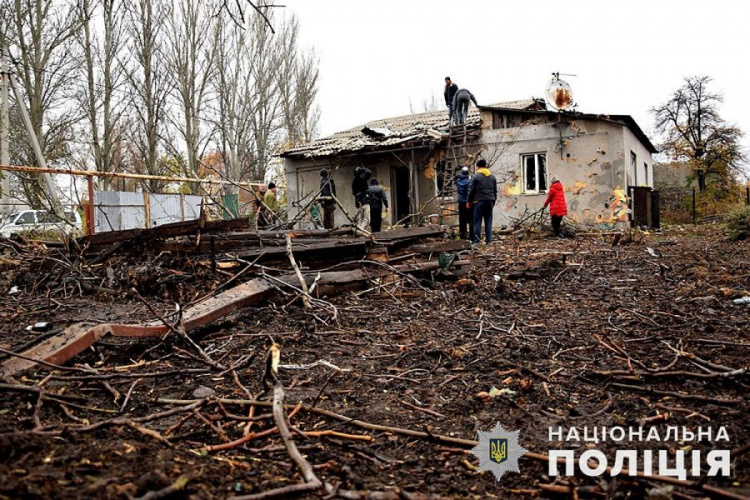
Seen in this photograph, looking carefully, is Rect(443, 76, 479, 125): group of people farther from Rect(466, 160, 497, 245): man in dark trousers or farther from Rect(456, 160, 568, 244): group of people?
Rect(466, 160, 497, 245): man in dark trousers

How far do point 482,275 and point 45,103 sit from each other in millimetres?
19603

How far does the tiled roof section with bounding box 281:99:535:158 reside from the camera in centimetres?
1728

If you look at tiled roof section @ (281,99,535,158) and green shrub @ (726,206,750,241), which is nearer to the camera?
green shrub @ (726,206,750,241)

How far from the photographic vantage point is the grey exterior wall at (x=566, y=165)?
595 inches

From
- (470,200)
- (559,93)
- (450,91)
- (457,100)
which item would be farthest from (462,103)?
(470,200)

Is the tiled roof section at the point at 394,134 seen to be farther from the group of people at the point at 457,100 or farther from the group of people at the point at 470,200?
the group of people at the point at 470,200

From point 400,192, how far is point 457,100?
4.32 meters

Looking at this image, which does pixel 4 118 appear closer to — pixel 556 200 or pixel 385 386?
pixel 556 200

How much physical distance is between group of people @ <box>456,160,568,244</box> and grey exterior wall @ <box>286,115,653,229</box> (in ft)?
5.04

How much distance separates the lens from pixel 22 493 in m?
1.53

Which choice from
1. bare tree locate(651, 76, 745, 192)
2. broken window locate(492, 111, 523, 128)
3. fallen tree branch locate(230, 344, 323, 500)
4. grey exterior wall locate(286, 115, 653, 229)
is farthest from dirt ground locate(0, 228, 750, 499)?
bare tree locate(651, 76, 745, 192)

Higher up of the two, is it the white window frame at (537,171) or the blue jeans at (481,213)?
the white window frame at (537,171)

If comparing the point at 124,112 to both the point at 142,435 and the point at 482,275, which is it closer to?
the point at 482,275

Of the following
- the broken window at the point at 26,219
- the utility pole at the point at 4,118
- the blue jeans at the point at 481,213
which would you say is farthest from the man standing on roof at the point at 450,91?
the utility pole at the point at 4,118
